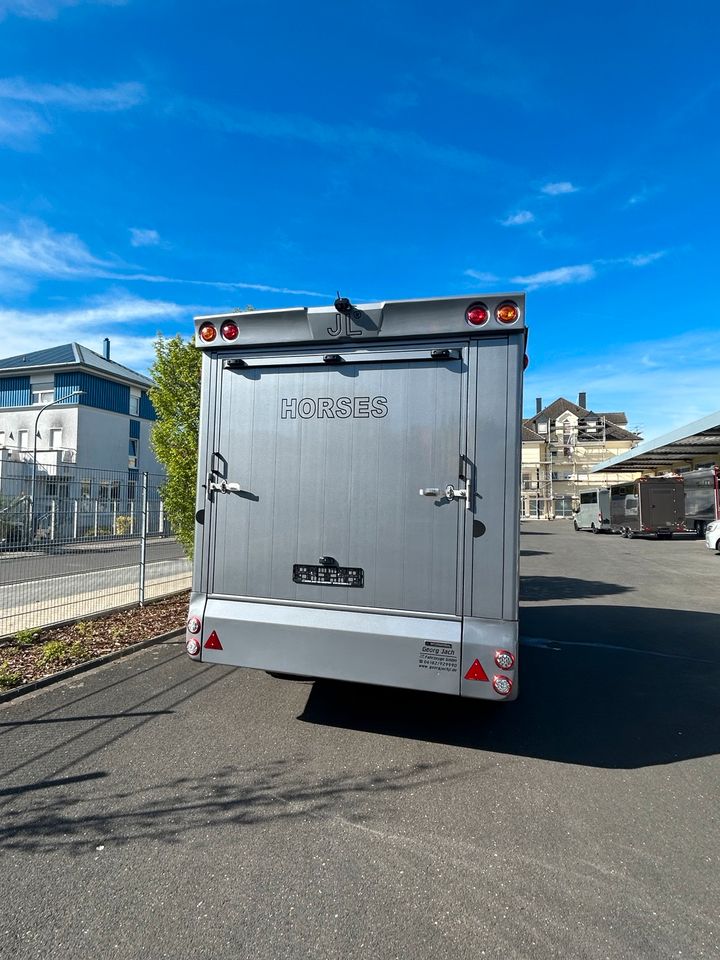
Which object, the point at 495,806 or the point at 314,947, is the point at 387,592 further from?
the point at 314,947

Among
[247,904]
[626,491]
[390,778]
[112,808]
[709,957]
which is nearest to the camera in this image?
[709,957]

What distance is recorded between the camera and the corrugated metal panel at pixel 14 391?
3700 centimetres

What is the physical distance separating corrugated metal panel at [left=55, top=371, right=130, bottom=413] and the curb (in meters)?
30.8

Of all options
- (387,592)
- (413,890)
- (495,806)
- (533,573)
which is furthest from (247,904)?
(533,573)

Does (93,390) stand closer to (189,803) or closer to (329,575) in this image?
(329,575)

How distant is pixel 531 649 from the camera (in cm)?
757

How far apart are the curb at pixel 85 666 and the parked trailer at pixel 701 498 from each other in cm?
3082

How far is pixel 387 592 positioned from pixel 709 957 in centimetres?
229

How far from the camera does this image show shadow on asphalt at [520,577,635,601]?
12344 millimetres

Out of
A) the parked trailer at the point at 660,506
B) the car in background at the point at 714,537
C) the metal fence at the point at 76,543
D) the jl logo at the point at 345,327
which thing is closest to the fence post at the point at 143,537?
the metal fence at the point at 76,543

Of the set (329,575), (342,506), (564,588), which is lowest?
(564,588)

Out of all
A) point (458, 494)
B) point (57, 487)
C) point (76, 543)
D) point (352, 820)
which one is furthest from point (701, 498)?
point (352, 820)

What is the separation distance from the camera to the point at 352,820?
328cm

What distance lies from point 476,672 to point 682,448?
114ft
